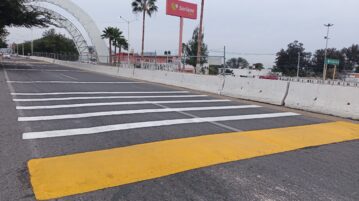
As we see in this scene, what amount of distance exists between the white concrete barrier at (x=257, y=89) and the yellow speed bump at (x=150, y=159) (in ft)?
19.1

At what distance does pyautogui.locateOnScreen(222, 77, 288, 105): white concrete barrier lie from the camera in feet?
45.8

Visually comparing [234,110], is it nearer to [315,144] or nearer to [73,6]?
[315,144]

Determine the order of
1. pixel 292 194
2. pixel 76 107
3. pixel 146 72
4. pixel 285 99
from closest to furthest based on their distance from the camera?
1. pixel 292 194
2. pixel 76 107
3. pixel 285 99
4. pixel 146 72

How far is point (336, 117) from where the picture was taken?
37.2 feet

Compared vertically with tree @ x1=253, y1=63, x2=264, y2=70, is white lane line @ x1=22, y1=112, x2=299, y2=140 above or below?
below

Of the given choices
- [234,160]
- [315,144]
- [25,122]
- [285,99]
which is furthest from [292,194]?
[285,99]

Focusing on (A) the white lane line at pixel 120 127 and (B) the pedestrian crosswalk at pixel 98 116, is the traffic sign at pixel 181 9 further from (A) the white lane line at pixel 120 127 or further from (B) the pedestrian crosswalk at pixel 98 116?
(A) the white lane line at pixel 120 127

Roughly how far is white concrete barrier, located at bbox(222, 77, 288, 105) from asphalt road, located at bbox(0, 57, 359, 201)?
112 inches

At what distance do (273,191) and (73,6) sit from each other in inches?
3326

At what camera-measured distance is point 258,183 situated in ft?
15.7

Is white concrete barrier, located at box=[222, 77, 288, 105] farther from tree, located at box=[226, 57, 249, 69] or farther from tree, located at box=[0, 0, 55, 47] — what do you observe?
tree, located at box=[0, 0, 55, 47]

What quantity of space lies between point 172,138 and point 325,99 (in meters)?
7.13

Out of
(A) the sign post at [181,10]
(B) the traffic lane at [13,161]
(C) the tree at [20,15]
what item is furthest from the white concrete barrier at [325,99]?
(A) the sign post at [181,10]

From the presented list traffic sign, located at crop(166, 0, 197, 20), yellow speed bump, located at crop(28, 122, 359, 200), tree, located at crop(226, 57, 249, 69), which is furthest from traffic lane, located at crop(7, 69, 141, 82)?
traffic sign, located at crop(166, 0, 197, 20)
